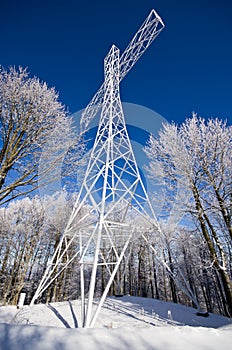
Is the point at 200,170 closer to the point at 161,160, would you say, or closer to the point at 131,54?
the point at 161,160

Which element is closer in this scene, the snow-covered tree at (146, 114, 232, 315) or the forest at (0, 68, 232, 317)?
the forest at (0, 68, 232, 317)

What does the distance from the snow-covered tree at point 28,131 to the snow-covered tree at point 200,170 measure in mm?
4776

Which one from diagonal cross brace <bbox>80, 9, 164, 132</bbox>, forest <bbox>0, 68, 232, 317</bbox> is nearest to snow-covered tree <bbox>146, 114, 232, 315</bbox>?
forest <bbox>0, 68, 232, 317</bbox>

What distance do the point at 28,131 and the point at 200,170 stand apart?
6.72 metres

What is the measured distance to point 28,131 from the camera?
18.8 feet

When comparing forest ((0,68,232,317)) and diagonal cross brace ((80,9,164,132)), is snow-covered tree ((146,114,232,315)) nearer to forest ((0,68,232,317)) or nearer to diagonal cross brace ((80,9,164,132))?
forest ((0,68,232,317))

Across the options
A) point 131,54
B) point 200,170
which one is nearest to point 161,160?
point 200,170

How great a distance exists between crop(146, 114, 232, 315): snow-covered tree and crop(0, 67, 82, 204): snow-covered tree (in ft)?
15.7

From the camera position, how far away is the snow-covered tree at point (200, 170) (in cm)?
710

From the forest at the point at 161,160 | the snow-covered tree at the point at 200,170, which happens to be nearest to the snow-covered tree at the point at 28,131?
the forest at the point at 161,160

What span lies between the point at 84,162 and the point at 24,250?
1122 centimetres

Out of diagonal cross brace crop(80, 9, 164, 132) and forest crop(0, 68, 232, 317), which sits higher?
diagonal cross brace crop(80, 9, 164, 132)

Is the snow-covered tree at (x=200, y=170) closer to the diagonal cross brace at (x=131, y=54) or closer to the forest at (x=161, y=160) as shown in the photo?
the forest at (x=161, y=160)

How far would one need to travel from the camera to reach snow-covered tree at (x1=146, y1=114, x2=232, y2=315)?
7.10 meters
